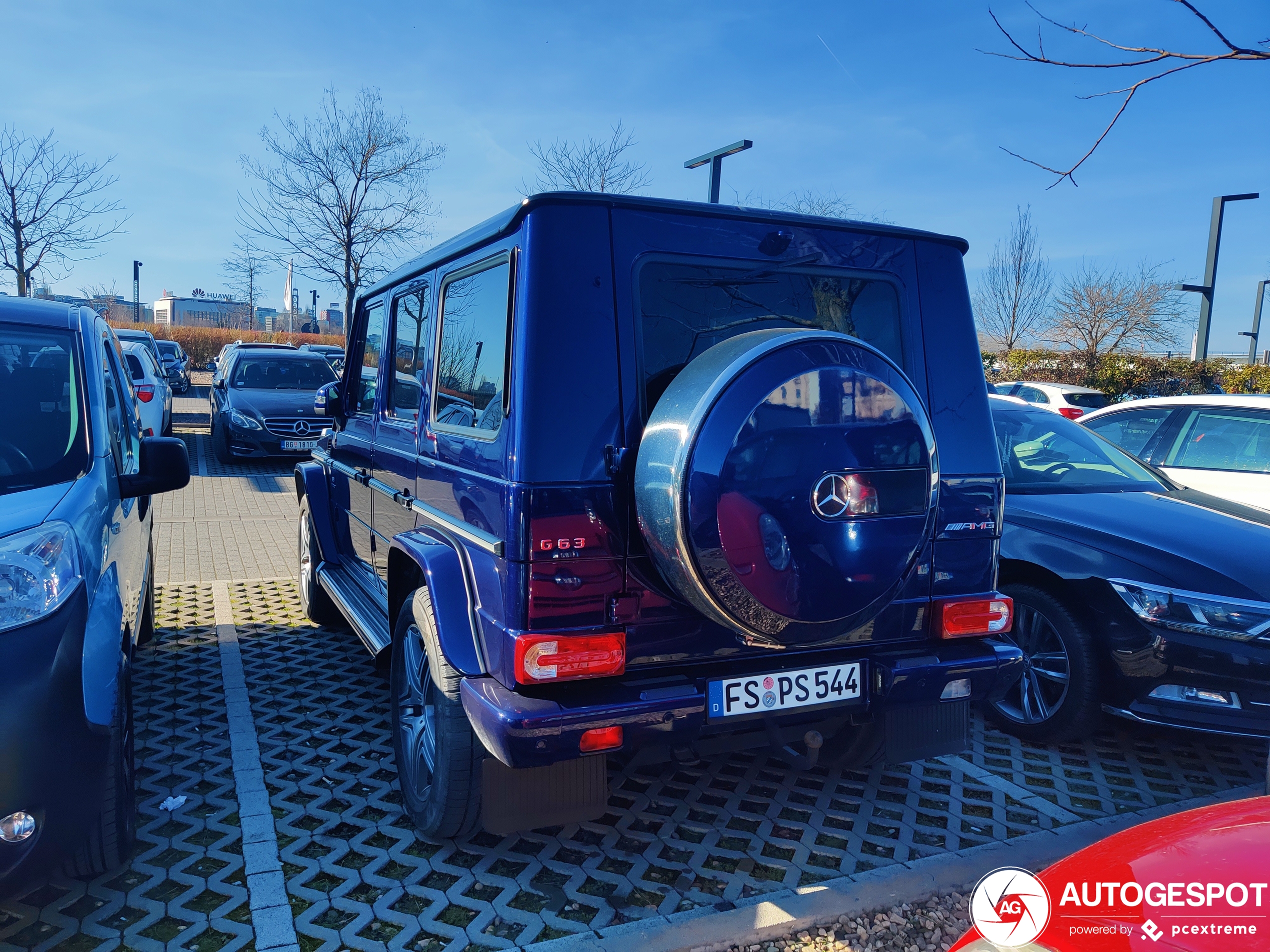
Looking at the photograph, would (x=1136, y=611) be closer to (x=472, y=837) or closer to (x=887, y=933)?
(x=887, y=933)

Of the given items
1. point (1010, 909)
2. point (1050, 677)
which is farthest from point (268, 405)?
point (1010, 909)

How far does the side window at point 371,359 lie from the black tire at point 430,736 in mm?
1468

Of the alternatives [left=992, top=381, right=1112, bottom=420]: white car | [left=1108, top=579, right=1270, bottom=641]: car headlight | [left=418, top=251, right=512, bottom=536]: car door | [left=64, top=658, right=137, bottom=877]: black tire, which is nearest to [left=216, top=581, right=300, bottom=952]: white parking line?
[left=64, top=658, right=137, bottom=877]: black tire

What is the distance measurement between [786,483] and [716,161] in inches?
478

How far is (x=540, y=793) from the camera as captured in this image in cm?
278

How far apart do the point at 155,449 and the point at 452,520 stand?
131 centimetres

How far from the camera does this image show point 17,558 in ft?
7.98

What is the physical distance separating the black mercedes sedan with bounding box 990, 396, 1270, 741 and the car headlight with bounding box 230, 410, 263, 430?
11.2 metres

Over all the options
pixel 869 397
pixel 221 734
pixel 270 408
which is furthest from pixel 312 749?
pixel 270 408

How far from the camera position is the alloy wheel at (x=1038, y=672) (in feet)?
13.5

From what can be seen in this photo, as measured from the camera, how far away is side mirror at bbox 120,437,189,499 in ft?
11.0

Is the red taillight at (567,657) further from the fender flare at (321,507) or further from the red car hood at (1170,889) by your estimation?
the fender flare at (321,507)

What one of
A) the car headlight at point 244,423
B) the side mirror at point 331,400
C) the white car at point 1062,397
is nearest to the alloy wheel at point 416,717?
the side mirror at point 331,400

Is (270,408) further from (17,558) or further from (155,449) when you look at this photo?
(17,558)
